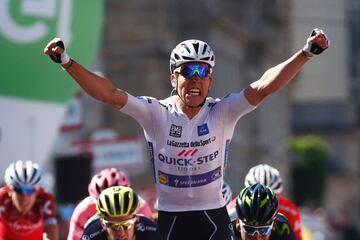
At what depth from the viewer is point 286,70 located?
31.2 ft

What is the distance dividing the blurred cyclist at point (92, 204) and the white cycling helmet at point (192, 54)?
2448mm

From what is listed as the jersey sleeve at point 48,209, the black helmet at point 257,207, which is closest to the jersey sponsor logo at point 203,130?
the black helmet at point 257,207

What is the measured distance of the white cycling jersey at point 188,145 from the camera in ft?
32.0

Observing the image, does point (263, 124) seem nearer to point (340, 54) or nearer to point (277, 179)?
point (340, 54)

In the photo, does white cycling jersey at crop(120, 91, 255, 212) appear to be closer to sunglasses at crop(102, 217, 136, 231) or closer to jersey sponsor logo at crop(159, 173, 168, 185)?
jersey sponsor logo at crop(159, 173, 168, 185)

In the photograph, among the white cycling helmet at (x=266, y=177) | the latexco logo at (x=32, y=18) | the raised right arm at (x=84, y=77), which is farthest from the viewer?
the latexco logo at (x=32, y=18)

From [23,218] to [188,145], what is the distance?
3194mm

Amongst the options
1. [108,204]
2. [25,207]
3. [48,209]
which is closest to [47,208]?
[48,209]

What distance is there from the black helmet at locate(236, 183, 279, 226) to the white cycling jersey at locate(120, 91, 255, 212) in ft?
1.27

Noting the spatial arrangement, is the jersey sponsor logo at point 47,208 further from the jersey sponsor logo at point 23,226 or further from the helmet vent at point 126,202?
the helmet vent at point 126,202

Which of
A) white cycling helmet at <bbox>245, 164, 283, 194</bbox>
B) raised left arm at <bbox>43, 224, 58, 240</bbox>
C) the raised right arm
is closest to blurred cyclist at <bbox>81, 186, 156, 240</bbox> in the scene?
the raised right arm

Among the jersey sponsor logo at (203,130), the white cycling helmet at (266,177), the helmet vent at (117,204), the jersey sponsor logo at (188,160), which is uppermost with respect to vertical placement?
the jersey sponsor logo at (203,130)

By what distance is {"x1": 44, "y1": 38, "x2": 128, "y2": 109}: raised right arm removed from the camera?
9242 millimetres

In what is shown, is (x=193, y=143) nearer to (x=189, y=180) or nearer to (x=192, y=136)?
(x=192, y=136)
